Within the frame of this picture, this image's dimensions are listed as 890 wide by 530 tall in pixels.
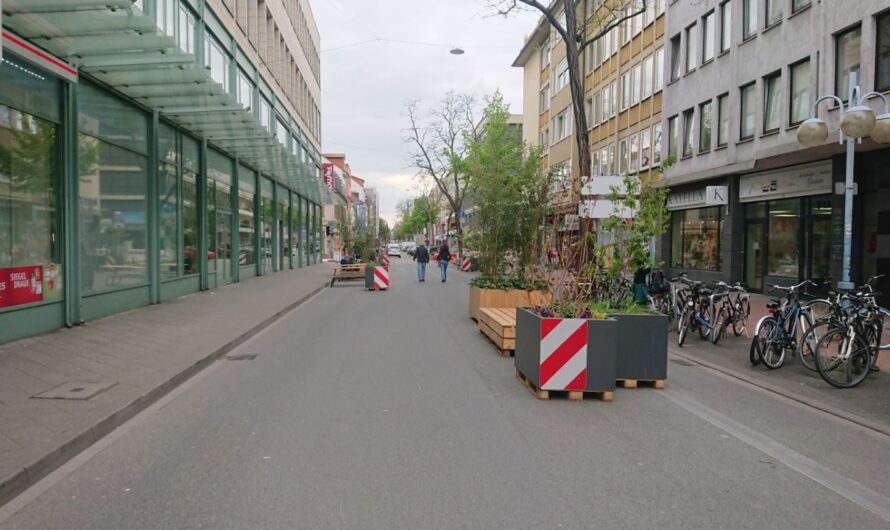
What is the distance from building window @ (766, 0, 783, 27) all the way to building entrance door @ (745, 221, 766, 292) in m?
6.20

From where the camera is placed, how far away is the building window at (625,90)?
3228 cm

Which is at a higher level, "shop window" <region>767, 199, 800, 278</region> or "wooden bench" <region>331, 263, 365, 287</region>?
"shop window" <region>767, 199, 800, 278</region>

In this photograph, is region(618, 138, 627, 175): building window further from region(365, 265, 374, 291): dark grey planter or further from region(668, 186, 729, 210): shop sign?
region(365, 265, 374, 291): dark grey planter

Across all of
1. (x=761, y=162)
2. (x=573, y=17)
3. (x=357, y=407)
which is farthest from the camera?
(x=761, y=162)

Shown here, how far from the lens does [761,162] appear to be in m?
19.2

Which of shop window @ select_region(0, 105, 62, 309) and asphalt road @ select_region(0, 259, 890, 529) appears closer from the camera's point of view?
asphalt road @ select_region(0, 259, 890, 529)

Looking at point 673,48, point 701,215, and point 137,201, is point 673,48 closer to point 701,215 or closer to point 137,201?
point 701,215

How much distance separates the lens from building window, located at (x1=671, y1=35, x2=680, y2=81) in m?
26.9

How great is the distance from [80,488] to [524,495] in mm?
2946

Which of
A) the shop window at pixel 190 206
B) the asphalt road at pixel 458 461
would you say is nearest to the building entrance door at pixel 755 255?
the asphalt road at pixel 458 461

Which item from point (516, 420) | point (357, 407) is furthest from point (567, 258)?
point (357, 407)

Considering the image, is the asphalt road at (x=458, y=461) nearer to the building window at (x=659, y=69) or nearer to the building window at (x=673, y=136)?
the building window at (x=673, y=136)

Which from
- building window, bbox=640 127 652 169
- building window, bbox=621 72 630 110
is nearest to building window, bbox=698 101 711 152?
building window, bbox=640 127 652 169

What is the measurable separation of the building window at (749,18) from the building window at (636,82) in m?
8.63
